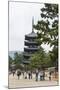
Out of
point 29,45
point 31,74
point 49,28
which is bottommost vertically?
point 31,74

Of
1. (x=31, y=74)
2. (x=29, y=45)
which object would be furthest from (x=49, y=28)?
(x=31, y=74)

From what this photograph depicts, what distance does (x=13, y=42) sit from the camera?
2.20m

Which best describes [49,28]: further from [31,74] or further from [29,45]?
[31,74]

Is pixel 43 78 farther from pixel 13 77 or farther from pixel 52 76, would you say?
pixel 13 77

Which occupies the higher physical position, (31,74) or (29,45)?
(29,45)

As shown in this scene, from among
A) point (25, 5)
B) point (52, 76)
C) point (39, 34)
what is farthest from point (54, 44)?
point (25, 5)

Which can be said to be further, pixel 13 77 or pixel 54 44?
pixel 54 44

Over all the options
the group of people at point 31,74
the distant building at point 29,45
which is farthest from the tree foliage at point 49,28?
the group of people at point 31,74

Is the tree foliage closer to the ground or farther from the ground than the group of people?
farther from the ground

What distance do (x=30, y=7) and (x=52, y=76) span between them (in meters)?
0.82

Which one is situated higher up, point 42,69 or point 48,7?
point 48,7

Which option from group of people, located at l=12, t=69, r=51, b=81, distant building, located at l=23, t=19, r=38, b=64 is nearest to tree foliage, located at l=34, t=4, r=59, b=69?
distant building, located at l=23, t=19, r=38, b=64

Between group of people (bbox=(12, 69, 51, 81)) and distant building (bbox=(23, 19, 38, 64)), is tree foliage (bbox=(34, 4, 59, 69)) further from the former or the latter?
group of people (bbox=(12, 69, 51, 81))

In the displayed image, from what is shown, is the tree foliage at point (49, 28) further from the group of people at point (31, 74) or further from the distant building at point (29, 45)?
the group of people at point (31, 74)
